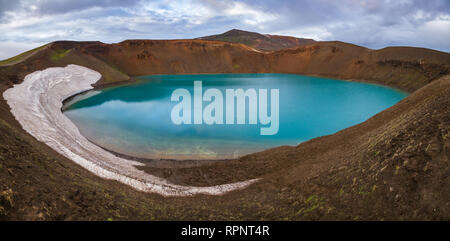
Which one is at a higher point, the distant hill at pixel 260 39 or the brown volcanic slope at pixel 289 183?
the distant hill at pixel 260 39

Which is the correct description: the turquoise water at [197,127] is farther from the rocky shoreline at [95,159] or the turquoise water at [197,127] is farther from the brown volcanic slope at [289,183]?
the brown volcanic slope at [289,183]

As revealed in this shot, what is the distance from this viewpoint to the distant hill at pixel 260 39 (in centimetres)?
9501

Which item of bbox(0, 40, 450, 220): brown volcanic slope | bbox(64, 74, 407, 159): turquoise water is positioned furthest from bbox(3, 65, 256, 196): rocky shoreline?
bbox(64, 74, 407, 159): turquoise water

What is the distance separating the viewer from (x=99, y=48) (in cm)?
5544

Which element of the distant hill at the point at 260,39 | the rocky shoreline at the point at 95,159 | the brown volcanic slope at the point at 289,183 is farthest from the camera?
the distant hill at the point at 260,39

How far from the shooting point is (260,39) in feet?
326

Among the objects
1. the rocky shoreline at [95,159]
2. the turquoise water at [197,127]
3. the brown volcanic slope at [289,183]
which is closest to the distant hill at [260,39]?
the turquoise water at [197,127]

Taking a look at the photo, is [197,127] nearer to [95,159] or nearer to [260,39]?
[95,159]

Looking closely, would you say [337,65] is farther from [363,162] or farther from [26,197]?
[26,197]

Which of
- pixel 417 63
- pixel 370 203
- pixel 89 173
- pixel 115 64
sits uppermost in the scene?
pixel 115 64

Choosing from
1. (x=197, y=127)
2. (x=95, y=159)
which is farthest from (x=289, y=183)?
(x=197, y=127)

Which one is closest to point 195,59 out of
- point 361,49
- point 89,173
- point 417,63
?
point 361,49
